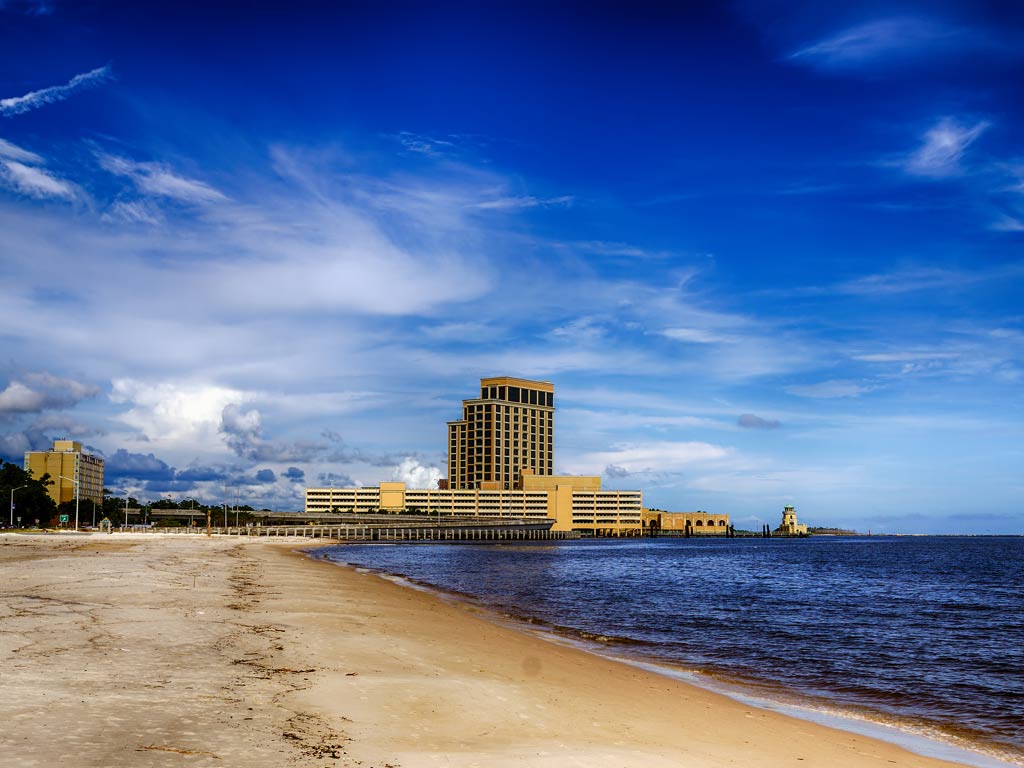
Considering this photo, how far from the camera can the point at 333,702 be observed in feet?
42.4

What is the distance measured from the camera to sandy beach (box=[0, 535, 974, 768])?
9.91 metres

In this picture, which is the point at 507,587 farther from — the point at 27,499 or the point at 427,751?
the point at 27,499

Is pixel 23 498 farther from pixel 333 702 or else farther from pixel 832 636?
pixel 333 702

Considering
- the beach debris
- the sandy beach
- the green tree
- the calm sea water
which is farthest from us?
the green tree

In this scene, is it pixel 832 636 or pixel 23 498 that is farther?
pixel 23 498

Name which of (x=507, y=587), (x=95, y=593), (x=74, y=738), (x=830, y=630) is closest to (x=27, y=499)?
(x=507, y=587)

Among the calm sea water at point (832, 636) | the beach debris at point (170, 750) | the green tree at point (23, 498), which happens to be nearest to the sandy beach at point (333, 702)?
the beach debris at point (170, 750)

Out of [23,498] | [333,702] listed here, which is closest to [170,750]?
[333,702]

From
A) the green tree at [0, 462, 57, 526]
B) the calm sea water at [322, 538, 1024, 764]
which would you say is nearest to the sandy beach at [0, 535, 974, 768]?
the calm sea water at [322, 538, 1024, 764]

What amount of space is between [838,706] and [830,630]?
17268mm

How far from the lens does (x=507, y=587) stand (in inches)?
2397

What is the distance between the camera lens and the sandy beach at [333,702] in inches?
390

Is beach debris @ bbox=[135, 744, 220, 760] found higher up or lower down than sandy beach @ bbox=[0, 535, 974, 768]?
higher up

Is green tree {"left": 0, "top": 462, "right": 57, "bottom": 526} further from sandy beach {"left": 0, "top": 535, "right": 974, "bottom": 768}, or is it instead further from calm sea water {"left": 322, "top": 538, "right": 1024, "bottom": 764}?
sandy beach {"left": 0, "top": 535, "right": 974, "bottom": 768}
